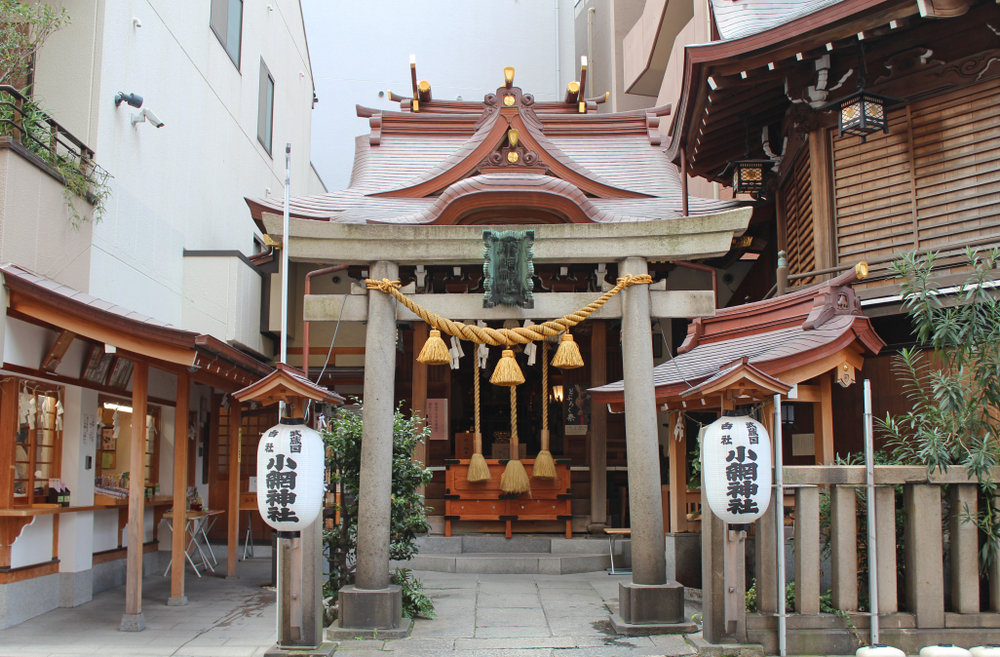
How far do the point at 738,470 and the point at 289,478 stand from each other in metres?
4.25

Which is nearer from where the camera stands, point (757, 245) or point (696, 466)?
point (696, 466)

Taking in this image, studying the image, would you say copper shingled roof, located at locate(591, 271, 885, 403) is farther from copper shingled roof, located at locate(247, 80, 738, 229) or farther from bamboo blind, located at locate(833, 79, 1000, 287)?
copper shingled roof, located at locate(247, 80, 738, 229)

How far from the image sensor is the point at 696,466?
10.2m

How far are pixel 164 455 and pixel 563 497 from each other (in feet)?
22.3

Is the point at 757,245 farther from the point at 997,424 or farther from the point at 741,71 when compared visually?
the point at 997,424

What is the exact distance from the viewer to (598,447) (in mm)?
13781

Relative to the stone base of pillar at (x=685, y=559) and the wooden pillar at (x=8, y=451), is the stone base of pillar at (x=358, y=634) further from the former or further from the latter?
the stone base of pillar at (x=685, y=559)

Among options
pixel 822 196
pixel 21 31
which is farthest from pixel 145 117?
pixel 822 196

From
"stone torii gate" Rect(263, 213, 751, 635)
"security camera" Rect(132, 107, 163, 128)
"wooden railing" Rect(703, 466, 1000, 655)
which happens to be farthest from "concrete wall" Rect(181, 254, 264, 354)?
"wooden railing" Rect(703, 466, 1000, 655)

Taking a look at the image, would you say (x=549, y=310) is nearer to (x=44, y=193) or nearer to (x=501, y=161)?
(x=501, y=161)

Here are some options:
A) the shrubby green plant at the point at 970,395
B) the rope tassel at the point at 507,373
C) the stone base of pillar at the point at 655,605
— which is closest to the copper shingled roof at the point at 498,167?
the rope tassel at the point at 507,373

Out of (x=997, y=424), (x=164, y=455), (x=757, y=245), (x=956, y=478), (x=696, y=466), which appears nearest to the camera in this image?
(x=956, y=478)

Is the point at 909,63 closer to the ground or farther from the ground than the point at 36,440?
farther from the ground

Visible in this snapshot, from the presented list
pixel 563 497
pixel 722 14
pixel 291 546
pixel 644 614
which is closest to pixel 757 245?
pixel 722 14
